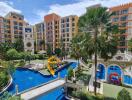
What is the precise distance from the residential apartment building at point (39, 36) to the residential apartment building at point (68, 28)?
1483cm

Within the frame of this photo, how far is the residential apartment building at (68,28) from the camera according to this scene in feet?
216

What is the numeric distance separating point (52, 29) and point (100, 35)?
5879cm

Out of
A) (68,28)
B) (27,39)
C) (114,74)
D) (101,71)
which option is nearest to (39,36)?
(27,39)

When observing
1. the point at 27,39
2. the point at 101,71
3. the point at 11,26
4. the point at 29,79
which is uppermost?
the point at 11,26

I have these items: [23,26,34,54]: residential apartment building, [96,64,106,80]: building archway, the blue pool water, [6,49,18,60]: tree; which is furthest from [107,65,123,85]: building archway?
[23,26,34,54]: residential apartment building

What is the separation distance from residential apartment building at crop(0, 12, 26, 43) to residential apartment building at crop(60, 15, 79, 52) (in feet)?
81.9

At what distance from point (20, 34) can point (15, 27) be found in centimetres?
486

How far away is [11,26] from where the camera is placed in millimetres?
70500

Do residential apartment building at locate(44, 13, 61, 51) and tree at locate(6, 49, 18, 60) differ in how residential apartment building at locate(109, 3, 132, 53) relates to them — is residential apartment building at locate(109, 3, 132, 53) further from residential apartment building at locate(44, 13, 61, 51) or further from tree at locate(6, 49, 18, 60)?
tree at locate(6, 49, 18, 60)

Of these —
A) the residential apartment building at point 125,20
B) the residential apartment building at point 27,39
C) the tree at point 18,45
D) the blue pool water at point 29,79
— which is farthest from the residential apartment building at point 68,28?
the blue pool water at point 29,79

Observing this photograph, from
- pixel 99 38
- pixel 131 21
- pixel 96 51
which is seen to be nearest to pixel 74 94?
pixel 96 51

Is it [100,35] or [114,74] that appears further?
[114,74]

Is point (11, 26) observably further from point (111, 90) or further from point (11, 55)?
point (111, 90)

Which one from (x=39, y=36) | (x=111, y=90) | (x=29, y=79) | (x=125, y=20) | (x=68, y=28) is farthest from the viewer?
(x=39, y=36)
